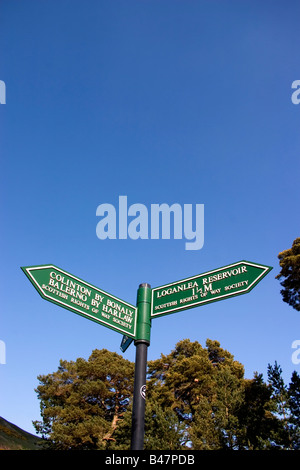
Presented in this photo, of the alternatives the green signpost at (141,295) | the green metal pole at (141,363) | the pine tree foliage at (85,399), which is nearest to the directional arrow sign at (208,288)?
the green signpost at (141,295)

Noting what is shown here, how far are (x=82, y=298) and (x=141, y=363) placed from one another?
112 centimetres

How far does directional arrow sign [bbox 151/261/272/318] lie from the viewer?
181 inches

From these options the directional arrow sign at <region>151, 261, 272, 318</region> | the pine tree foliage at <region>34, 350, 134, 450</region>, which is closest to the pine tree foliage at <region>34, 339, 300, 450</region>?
the pine tree foliage at <region>34, 350, 134, 450</region>

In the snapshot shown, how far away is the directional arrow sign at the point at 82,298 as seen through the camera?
14.3ft

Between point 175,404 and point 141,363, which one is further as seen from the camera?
point 175,404

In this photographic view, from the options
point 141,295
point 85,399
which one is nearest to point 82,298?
point 141,295

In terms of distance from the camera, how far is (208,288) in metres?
4.70

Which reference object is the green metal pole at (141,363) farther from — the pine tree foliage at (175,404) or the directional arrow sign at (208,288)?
the pine tree foliage at (175,404)

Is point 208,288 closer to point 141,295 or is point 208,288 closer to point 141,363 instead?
point 141,295

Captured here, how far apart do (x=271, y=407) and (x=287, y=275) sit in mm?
7905

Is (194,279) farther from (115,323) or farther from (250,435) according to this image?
(250,435)

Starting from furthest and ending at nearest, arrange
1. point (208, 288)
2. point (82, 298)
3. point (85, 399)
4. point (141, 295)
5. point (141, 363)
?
point (85, 399), point (141, 295), point (208, 288), point (82, 298), point (141, 363)

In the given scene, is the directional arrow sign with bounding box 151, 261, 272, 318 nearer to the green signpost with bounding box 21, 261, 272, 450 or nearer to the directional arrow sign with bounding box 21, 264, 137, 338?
the green signpost with bounding box 21, 261, 272, 450
